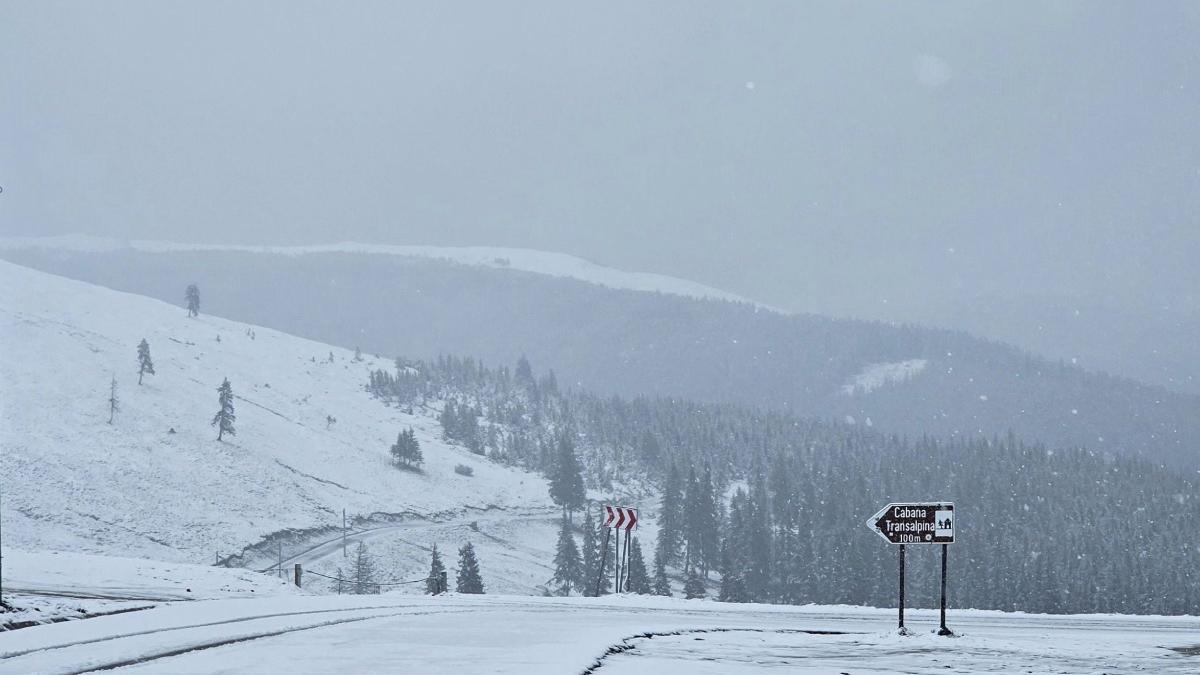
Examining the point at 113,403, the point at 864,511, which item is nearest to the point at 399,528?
the point at 113,403

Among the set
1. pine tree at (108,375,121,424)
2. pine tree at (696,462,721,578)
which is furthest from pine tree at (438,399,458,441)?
pine tree at (108,375,121,424)

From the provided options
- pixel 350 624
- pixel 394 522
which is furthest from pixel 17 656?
pixel 394 522

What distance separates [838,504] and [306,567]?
78.9 m

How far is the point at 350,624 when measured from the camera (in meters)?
15.7

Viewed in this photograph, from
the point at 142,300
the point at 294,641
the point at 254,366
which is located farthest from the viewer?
the point at 142,300

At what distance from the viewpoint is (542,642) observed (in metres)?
13.9

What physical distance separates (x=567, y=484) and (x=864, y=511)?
4009cm

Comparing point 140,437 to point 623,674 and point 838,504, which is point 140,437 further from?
point 623,674

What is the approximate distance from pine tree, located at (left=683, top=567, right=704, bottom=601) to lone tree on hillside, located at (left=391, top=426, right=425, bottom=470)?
36919 mm

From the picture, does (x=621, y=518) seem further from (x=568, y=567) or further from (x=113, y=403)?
(x=113, y=403)

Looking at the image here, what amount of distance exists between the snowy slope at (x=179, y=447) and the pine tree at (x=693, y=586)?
76.2 ft

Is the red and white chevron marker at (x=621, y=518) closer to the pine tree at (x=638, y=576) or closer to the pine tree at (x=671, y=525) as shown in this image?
the pine tree at (x=638, y=576)

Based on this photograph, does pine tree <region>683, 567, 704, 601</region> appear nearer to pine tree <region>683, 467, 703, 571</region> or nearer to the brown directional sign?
pine tree <region>683, 467, 703, 571</region>

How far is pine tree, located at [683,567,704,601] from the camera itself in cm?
10178
